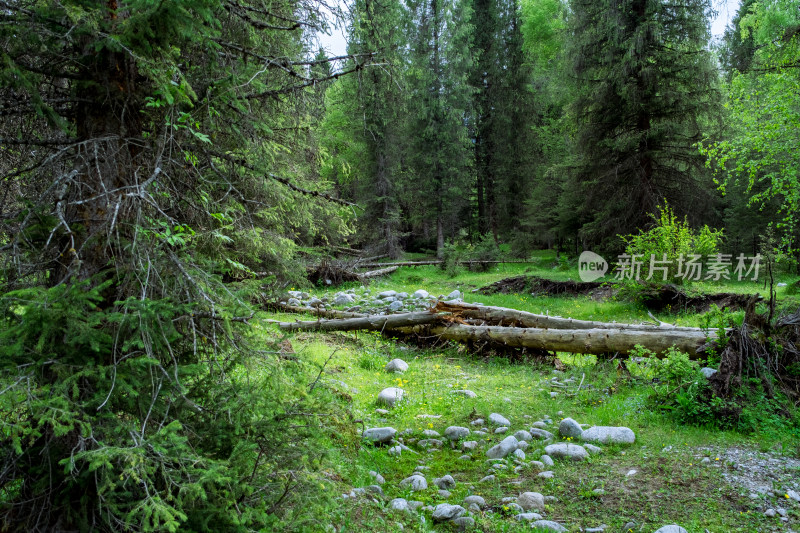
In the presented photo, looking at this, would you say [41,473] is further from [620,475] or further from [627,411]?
[627,411]

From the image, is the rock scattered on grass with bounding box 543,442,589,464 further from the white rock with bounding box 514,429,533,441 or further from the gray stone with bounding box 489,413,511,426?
the gray stone with bounding box 489,413,511,426

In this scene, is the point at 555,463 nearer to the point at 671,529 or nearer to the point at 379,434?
the point at 671,529

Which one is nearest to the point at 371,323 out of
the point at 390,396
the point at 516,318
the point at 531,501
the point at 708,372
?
the point at 516,318

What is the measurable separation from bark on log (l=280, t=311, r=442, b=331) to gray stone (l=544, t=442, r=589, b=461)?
15.4ft

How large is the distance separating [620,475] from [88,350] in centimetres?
379

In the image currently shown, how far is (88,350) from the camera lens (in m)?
2.23

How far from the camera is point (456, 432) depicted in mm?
4734

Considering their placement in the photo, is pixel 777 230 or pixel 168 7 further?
pixel 777 230

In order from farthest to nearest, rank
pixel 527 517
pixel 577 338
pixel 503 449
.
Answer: pixel 577 338 < pixel 503 449 < pixel 527 517

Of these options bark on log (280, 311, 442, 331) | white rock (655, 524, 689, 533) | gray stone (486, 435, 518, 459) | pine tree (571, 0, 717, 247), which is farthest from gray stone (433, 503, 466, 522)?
pine tree (571, 0, 717, 247)

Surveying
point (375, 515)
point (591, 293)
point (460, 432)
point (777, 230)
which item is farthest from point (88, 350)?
point (777, 230)

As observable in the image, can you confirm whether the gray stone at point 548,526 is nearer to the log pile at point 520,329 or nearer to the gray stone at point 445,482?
the gray stone at point 445,482

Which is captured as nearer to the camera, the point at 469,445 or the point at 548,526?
the point at 548,526

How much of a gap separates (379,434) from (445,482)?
98cm
